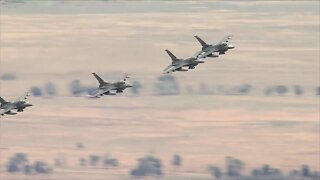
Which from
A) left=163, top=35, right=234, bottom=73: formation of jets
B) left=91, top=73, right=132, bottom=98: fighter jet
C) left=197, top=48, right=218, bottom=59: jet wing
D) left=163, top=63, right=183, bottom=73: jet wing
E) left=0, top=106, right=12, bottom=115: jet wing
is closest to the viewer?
left=0, top=106, right=12, bottom=115: jet wing

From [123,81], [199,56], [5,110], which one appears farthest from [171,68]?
[5,110]

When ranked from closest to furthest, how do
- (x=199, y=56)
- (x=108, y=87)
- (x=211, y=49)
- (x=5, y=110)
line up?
(x=5, y=110), (x=108, y=87), (x=199, y=56), (x=211, y=49)

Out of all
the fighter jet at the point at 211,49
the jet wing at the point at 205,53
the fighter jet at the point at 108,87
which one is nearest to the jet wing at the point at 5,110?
the fighter jet at the point at 108,87

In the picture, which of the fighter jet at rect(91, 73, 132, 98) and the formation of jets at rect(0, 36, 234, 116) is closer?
the formation of jets at rect(0, 36, 234, 116)

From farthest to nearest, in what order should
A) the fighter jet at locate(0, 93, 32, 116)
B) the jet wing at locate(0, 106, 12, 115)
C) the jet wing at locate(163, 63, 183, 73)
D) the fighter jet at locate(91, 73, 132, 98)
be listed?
the jet wing at locate(163, 63, 183, 73) → the fighter jet at locate(91, 73, 132, 98) → the fighter jet at locate(0, 93, 32, 116) → the jet wing at locate(0, 106, 12, 115)

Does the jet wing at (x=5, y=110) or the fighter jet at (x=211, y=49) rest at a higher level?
the fighter jet at (x=211, y=49)

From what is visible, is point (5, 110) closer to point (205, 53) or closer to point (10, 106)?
point (10, 106)

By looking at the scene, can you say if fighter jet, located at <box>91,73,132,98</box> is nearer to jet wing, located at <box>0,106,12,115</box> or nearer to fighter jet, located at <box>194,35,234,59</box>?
jet wing, located at <box>0,106,12,115</box>

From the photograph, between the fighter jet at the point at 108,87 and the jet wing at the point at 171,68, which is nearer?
the fighter jet at the point at 108,87

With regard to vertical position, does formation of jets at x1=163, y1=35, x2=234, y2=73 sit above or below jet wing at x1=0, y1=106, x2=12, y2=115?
above

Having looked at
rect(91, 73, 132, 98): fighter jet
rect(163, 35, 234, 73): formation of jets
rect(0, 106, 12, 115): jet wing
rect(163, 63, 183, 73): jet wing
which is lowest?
rect(0, 106, 12, 115): jet wing

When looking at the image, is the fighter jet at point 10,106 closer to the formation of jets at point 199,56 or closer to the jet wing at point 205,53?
the formation of jets at point 199,56

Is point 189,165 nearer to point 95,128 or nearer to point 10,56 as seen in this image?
point 95,128

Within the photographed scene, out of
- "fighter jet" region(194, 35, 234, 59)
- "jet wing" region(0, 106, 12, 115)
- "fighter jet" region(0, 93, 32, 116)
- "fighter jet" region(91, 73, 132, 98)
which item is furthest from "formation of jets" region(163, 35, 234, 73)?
"jet wing" region(0, 106, 12, 115)
